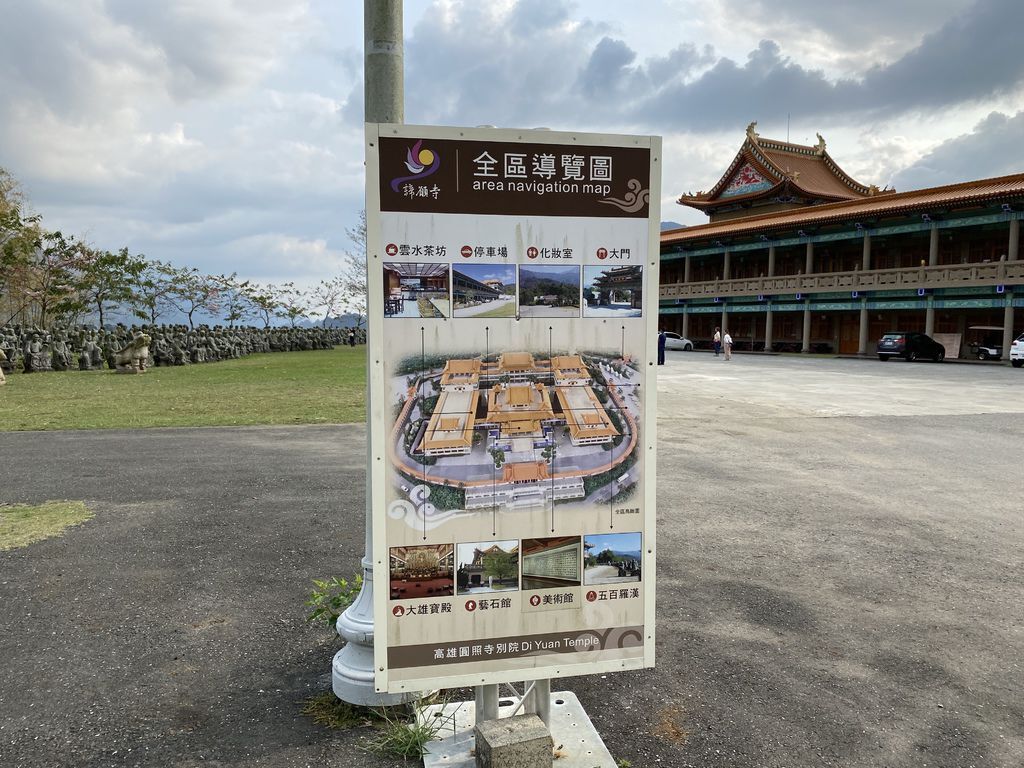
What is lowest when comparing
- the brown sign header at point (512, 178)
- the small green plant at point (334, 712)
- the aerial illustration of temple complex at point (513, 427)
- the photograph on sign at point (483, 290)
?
the small green plant at point (334, 712)

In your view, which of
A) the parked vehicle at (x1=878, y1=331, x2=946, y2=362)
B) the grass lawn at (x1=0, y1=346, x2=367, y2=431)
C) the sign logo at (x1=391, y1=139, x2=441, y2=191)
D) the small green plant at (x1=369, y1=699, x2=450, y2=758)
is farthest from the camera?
the parked vehicle at (x1=878, y1=331, x2=946, y2=362)

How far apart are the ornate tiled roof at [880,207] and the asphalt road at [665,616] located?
26.2 m

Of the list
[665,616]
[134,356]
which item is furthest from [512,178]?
[134,356]

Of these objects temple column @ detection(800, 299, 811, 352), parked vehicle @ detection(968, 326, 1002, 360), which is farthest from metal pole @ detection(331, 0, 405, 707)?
temple column @ detection(800, 299, 811, 352)

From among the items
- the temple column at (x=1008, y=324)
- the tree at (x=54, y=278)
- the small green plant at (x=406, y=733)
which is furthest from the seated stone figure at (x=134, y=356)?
the temple column at (x=1008, y=324)

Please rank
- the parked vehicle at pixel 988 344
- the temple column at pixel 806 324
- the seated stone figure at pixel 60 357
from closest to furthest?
the seated stone figure at pixel 60 357
the parked vehicle at pixel 988 344
the temple column at pixel 806 324

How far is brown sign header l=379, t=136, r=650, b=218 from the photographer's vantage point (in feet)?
8.39

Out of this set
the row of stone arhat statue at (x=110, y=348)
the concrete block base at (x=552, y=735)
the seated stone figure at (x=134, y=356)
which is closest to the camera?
the concrete block base at (x=552, y=735)

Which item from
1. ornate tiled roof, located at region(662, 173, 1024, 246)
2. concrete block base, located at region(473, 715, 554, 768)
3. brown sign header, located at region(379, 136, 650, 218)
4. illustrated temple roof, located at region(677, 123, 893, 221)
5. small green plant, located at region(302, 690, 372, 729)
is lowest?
small green plant, located at region(302, 690, 372, 729)

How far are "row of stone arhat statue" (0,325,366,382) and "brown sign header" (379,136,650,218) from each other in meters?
20.6

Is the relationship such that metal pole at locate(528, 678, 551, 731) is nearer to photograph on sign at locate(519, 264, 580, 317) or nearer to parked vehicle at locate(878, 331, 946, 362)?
photograph on sign at locate(519, 264, 580, 317)

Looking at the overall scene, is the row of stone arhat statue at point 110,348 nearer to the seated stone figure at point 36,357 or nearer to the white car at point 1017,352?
the seated stone figure at point 36,357

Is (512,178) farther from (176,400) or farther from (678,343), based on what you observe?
(678,343)

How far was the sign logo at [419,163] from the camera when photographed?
8.38 ft
